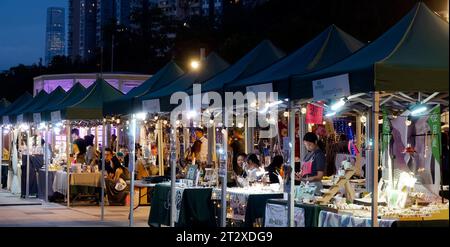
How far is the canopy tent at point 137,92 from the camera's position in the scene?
13148mm

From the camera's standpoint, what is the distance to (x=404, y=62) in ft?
22.6

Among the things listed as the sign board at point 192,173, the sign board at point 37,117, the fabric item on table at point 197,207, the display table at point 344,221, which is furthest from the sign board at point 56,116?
the display table at point 344,221

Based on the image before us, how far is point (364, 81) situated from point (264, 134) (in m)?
9.25

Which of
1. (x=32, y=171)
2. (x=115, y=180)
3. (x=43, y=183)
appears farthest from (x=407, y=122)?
(x=32, y=171)

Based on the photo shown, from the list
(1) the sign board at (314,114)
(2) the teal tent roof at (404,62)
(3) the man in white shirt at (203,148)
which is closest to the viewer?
(2) the teal tent roof at (404,62)

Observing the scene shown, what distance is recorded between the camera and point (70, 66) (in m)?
71.2

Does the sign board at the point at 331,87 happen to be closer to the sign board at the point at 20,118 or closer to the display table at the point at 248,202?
the display table at the point at 248,202

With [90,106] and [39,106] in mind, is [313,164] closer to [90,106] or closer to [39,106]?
[90,106]

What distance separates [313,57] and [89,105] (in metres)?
8.14

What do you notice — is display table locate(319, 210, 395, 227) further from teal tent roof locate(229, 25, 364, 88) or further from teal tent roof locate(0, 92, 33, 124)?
teal tent roof locate(0, 92, 33, 124)

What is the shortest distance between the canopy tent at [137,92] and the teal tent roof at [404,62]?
5.65 m

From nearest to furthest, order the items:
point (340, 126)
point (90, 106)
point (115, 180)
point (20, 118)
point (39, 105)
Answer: point (340, 126)
point (90, 106)
point (115, 180)
point (20, 118)
point (39, 105)

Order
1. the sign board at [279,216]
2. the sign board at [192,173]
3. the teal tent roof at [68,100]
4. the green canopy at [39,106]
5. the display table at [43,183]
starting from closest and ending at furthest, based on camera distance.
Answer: the sign board at [279,216]
the sign board at [192,173]
the teal tent roof at [68,100]
the display table at [43,183]
the green canopy at [39,106]

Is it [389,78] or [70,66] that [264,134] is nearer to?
[389,78]
